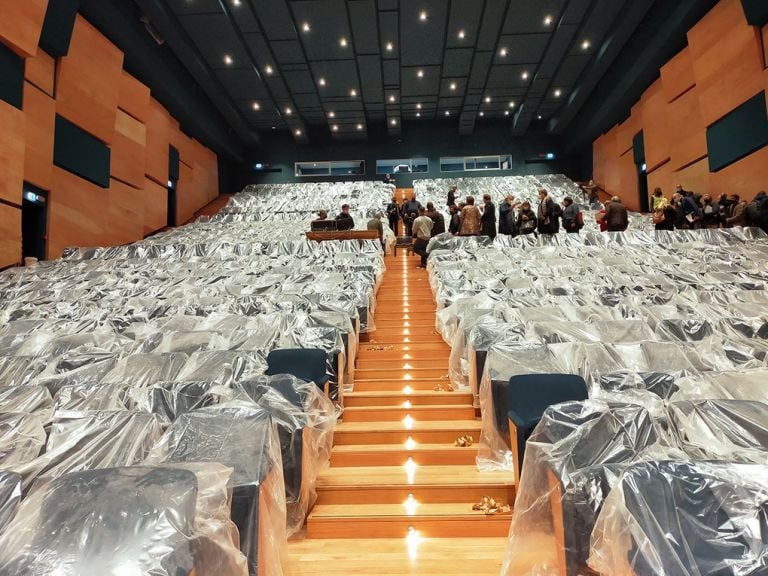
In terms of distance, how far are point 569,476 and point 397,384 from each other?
2111 millimetres

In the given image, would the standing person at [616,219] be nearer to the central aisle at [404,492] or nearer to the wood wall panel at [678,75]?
the wood wall panel at [678,75]

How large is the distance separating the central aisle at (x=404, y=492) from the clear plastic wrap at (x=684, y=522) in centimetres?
80

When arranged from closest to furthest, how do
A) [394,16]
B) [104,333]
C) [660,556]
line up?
[660,556] → [104,333] → [394,16]

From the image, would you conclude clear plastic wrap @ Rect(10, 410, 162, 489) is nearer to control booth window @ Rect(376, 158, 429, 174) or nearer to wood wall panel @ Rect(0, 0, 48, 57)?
wood wall panel @ Rect(0, 0, 48, 57)

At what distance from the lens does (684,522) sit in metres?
1.23

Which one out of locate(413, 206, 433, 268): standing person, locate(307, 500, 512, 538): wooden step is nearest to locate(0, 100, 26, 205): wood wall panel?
locate(413, 206, 433, 268): standing person

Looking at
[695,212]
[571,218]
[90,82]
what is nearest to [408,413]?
[571,218]

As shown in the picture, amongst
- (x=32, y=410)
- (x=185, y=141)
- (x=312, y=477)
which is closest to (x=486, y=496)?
(x=312, y=477)

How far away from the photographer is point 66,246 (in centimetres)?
801

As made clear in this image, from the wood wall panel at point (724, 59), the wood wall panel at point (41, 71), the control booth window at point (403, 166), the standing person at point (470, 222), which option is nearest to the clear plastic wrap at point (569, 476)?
the standing person at point (470, 222)

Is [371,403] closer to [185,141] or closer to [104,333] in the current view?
[104,333]

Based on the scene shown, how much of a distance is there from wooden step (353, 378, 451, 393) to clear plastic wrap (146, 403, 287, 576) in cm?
168

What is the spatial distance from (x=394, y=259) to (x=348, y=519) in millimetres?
5891

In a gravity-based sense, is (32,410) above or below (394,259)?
below
